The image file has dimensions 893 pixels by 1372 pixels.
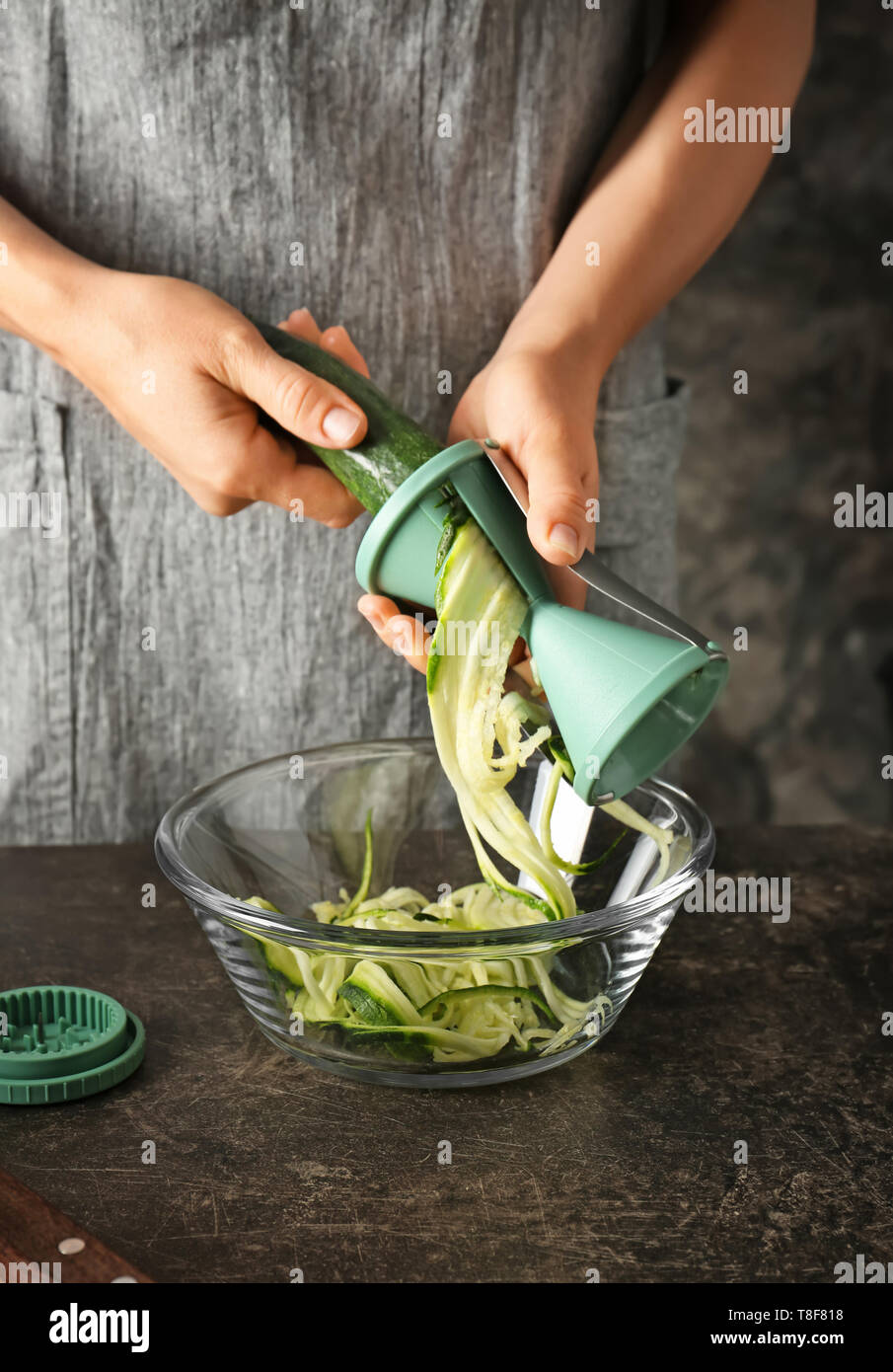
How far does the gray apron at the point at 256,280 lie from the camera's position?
1284 millimetres

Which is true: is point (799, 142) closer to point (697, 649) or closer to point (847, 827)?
point (847, 827)

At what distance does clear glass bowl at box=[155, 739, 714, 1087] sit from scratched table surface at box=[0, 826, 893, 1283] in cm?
3

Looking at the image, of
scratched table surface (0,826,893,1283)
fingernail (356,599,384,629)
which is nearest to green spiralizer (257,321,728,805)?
fingernail (356,599,384,629)

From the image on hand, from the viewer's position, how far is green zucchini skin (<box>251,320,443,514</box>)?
100cm

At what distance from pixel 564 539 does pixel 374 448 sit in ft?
0.63

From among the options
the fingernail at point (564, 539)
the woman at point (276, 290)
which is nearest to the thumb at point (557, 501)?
the fingernail at point (564, 539)

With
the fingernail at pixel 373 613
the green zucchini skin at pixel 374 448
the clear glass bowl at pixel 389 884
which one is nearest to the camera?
the clear glass bowl at pixel 389 884

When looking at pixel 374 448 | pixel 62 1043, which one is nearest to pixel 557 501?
pixel 374 448

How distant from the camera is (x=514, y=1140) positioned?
0.88 m

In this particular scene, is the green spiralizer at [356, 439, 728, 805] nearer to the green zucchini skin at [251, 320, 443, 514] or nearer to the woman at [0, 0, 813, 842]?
the green zucchini skin at [251, 320, 443, 514]

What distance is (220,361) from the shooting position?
1.12 metres

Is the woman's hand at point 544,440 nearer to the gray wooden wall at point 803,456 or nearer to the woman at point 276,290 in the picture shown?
the woman at point 276,290

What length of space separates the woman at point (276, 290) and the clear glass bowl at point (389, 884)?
25 centimetres

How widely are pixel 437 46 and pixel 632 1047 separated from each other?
0.95 metres
